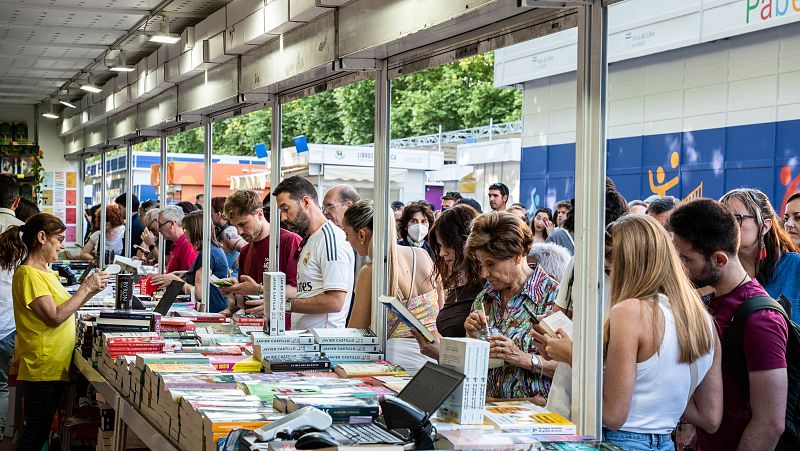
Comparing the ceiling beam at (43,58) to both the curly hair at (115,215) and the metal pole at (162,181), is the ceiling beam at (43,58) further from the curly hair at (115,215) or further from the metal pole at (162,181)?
the curly hair at (115,215)

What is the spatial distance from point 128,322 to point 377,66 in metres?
2.00

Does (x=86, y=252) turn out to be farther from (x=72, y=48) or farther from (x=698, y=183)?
(x=698, y=183)

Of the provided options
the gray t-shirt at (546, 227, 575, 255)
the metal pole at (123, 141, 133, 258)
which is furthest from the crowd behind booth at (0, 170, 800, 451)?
the metal pole at (123, 141, 133, 258)

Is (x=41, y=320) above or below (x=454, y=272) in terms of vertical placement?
below

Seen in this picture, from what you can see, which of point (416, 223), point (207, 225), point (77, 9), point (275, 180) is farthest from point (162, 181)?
point (275, 180)

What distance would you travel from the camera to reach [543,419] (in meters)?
2.80

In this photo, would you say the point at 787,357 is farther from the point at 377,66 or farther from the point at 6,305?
the point at 6,305

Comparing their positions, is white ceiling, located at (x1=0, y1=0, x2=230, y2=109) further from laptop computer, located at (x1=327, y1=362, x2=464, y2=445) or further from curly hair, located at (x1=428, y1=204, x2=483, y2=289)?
laptop computer, located at (x1=327, y1=362, x2=464, y2=445)

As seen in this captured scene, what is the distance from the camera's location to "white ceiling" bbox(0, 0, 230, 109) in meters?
6.72

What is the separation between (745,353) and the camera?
2.85 m

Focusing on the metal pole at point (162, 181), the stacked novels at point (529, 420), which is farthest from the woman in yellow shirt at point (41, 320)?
the metal pole at point (162, 181)

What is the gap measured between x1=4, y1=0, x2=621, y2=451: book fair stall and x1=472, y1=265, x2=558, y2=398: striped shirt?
0.46 feet

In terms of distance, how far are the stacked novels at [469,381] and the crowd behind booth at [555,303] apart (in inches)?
12.4

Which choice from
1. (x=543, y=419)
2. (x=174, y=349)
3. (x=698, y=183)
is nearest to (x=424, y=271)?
(x=174, y=349)
